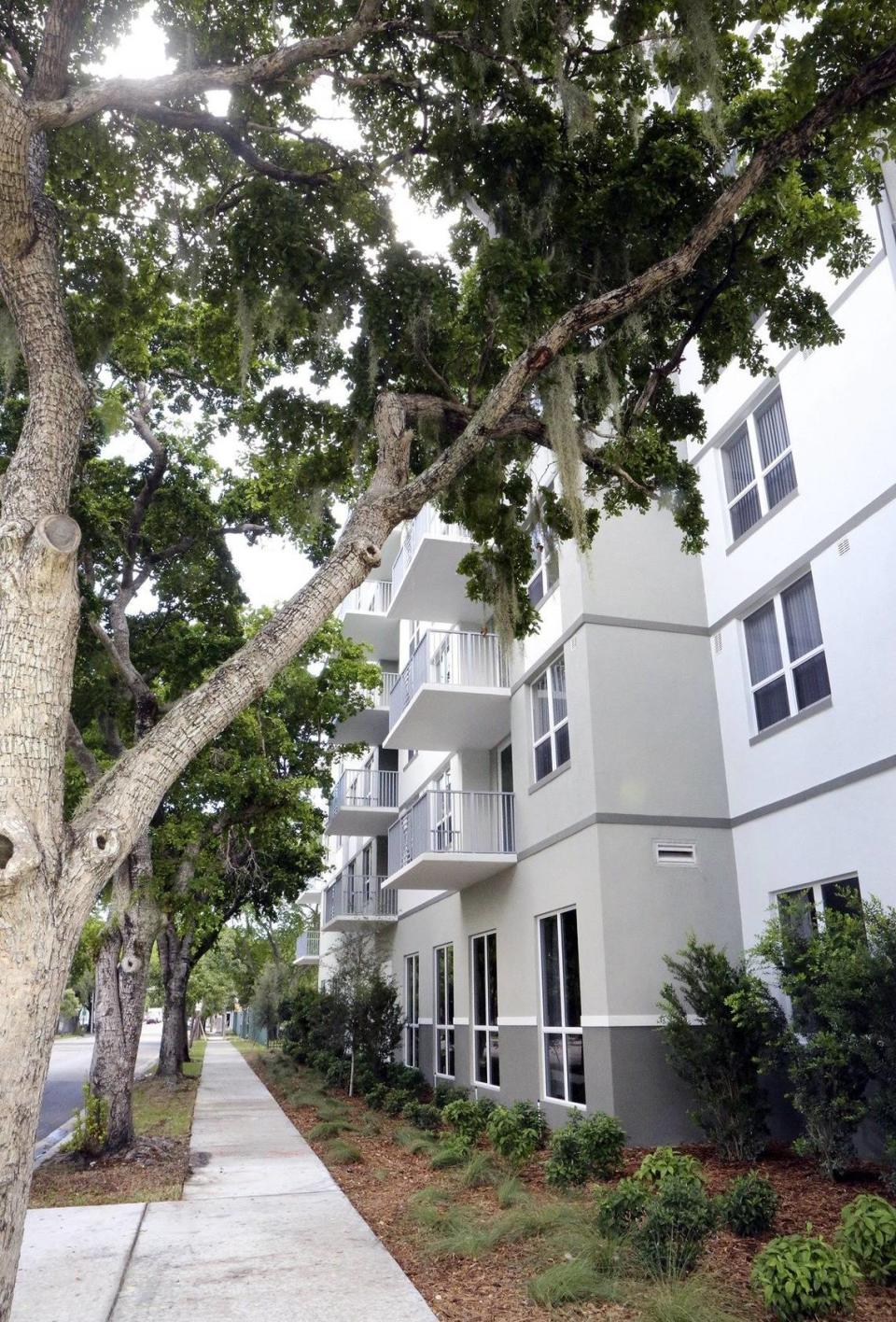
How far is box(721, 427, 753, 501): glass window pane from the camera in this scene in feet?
39.9

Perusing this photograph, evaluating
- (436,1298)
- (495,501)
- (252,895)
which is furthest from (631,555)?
(252,895)

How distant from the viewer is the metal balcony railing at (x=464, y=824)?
13.9 m

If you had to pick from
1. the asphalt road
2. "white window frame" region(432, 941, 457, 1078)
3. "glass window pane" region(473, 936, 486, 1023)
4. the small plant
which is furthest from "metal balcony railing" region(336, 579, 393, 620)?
the small plant

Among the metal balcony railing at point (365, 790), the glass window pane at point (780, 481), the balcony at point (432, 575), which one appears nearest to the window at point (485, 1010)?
the balcony at point (432, 575)

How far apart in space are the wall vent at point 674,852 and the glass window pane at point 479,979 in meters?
4.98

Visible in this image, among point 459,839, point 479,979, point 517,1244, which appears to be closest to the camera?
point 517,1244

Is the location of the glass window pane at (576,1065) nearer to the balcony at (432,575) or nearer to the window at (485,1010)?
the window at (485,1010)

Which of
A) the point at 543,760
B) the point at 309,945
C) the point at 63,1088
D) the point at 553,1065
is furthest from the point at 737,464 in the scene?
the point at 309,945

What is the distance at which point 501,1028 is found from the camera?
1331cm

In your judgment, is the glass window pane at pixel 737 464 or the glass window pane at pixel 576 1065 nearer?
the glass window pane at pixel 576 1065

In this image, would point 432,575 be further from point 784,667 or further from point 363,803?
point 363,803

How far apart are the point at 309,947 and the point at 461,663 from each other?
22.5 m

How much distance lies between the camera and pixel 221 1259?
6402 mm

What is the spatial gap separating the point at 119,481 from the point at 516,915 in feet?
26.6
